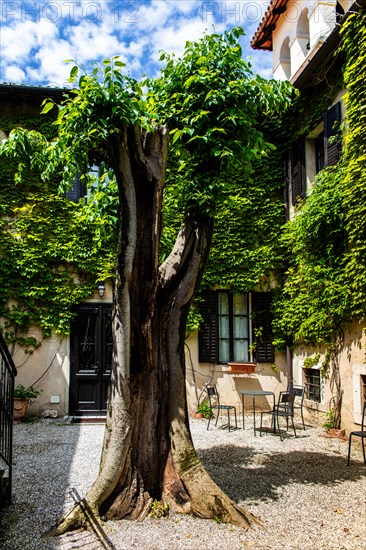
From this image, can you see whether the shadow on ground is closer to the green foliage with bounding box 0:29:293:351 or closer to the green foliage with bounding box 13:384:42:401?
the green foliage with bounding box 0:29:293:351

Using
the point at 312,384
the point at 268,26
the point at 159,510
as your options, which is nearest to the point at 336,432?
the point at 312,384

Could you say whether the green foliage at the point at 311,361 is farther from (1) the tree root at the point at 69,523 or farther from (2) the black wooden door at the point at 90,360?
(1) the tree root at the point at 69,523

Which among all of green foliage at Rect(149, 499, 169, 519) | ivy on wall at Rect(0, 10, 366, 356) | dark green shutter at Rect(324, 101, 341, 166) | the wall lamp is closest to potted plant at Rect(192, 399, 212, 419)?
ivy on wall at Rect(0, 10, 366, 356)

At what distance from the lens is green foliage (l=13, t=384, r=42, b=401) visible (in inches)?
351

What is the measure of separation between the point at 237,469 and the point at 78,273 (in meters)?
5.52

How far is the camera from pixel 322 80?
873 centimetres

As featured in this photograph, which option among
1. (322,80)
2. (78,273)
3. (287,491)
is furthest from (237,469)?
(322,80)

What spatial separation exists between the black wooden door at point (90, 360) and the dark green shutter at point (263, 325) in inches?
124

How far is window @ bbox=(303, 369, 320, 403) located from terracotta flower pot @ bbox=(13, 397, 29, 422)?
551 cm

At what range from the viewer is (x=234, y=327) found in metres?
10.4

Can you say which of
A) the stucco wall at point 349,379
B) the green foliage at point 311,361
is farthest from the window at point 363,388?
the green foliage at point 311,361

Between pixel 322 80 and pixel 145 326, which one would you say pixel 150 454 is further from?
pixel 322 80

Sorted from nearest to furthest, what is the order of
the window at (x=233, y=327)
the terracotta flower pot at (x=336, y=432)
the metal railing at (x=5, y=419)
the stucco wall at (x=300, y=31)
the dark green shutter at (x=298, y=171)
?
the metal railing at (x=5, y=419)
the terracotta flower pot at (x=336, y=432)
the stucco wall at (x=300, y=31)
the dark green shutter at (x=298, y=171)
the window at (x=233, y=327)

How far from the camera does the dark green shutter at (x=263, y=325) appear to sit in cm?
1012
